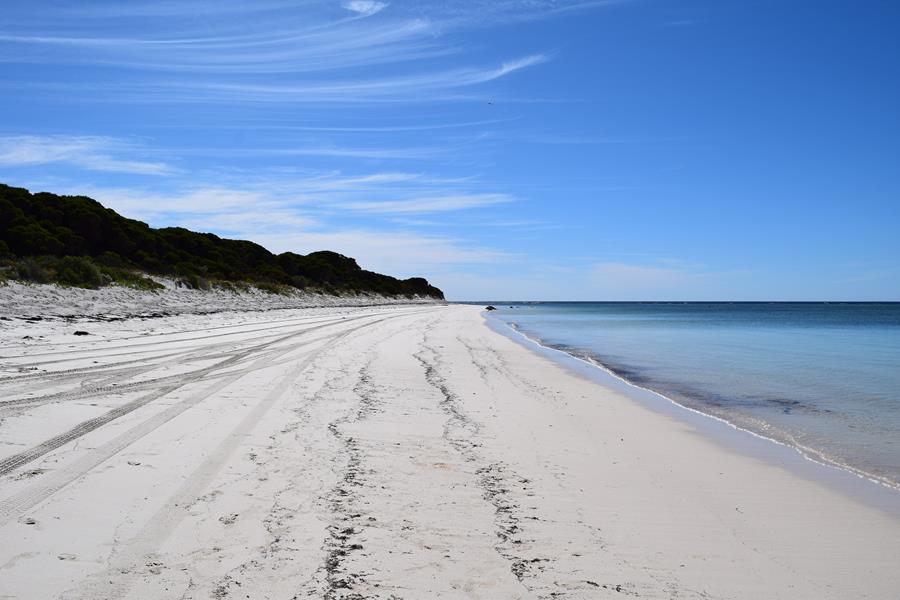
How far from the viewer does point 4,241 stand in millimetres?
31688

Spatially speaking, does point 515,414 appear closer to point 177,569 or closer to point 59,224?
point 177,569

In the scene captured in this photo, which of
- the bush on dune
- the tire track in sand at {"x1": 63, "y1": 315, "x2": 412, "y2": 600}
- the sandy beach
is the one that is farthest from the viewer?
the bush on dune

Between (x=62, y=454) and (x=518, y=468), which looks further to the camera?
(x=518, y=468)

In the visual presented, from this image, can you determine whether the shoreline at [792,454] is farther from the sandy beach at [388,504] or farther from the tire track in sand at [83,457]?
the tire track in sand at [83,457]

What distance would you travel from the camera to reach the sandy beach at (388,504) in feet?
10.7

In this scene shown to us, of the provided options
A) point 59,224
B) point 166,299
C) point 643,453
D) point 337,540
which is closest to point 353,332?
point 166,299

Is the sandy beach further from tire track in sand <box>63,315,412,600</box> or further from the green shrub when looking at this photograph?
the green shrub

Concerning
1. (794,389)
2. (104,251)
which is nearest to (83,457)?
(794,389)

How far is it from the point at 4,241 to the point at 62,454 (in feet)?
110

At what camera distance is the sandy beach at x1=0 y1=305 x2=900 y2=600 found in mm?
3248

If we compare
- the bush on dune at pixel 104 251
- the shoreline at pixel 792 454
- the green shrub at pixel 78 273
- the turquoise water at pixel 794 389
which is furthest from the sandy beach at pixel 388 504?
the bush on dune at pixel 104 251

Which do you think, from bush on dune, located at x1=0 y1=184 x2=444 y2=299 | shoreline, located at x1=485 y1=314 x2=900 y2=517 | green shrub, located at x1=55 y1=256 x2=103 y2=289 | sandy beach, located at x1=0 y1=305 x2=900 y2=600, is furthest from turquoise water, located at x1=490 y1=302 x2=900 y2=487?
bush on dune, located at x1=0 y1=184 x2=444 y2=299

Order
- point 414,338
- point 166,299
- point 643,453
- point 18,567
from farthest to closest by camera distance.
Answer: point 166,299, point 414,338, point 643,453, point 18,567

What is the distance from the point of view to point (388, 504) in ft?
14.2
